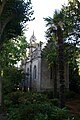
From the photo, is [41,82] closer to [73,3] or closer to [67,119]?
[73,3]

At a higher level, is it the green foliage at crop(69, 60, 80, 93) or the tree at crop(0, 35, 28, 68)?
the tree at crop(0, 35, 28, 68)

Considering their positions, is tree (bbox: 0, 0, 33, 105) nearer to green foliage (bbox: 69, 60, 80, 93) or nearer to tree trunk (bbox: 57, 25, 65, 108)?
tree trunk (bbox: 57, 25, 65, 108)

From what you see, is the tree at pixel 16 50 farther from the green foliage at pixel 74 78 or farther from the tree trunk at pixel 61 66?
the tree trunk at pixel 61 66

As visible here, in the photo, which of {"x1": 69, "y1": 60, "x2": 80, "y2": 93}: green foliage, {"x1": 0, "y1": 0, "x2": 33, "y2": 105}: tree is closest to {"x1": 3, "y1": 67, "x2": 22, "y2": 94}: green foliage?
{"x1": 69, "y1": 60, "x2": 80, "y2": 93}: green foliage

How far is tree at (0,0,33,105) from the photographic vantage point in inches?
846

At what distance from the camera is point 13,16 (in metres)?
22.2

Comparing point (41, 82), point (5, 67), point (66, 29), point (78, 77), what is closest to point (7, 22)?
point (66, 29)

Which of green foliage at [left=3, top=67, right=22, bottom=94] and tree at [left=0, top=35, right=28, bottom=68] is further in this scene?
green foliage at [left=3, top=67, right=22, bottom=94]

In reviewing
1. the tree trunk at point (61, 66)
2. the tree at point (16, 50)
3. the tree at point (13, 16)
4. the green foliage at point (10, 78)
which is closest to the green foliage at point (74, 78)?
the tree at point (16, 50)

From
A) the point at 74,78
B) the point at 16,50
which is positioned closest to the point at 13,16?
the point at 16,50

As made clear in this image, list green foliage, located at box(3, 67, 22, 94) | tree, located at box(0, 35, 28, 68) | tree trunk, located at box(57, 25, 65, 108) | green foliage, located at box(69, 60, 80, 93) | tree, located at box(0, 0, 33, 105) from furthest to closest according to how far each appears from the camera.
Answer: green foliage, located at box(69, 60, 80, 93), green foliage, located at box(3, 67, 22, 94), tree, located at box(0, 35, 28, 68), tree, located at box(0, 0, 33, 105), tree trunk, located at box(57, 25, 65, 108)

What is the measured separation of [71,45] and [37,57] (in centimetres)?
1004

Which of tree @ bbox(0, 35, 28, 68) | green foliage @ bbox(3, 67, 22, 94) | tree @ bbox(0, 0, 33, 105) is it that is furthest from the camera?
green foliage @ bbox(3, 67, 22, 94)

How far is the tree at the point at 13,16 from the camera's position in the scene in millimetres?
21500
